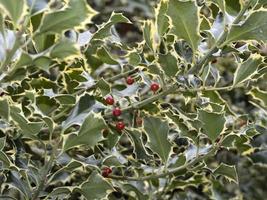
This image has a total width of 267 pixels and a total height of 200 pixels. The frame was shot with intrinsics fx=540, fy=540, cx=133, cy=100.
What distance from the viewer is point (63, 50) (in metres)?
0.78

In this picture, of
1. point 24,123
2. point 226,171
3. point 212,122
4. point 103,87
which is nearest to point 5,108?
point 24,123

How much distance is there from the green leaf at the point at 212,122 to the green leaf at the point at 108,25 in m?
0.24

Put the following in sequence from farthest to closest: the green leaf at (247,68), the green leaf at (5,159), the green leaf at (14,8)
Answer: the green leaf at (247,68)
the green leaf at (5,159)
the green leaf at (14,8)

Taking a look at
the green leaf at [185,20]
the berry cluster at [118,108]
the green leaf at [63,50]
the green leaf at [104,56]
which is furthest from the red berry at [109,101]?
the green leaf at [63,50]

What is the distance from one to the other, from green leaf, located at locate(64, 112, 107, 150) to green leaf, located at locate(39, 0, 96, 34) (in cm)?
20

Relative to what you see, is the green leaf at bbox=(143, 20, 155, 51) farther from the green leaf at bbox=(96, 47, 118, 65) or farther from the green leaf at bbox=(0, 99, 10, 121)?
the green leaf at bbox=(0, 99, 10, 121)

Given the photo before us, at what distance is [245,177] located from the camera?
2533 millimetres

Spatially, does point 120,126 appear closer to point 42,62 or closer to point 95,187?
point 95,187

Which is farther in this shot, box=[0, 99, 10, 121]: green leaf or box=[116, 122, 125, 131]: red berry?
box=[116, 122, 125, 131]: red berry

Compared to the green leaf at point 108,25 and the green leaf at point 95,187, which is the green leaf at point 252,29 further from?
the green leaf at point 95,187

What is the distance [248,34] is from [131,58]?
0.26 m

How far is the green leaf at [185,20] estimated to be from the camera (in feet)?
3.23

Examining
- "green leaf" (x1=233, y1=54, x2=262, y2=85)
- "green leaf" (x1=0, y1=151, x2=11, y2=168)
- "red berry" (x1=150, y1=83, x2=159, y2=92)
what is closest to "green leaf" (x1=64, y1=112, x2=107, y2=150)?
"green leaf" (x1=0, y1=151, x2=11, y2=168)

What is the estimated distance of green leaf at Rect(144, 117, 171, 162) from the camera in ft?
3.70
